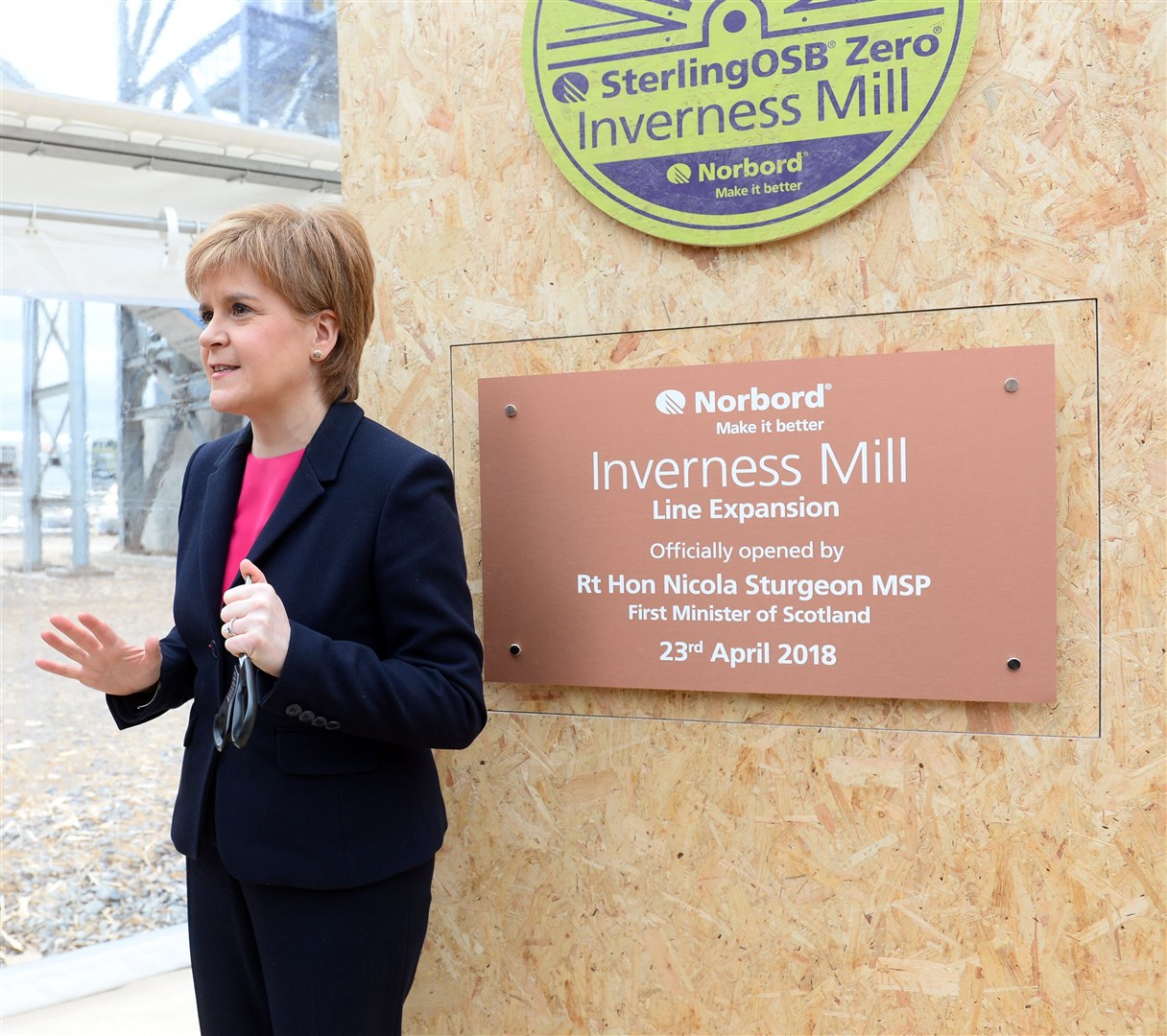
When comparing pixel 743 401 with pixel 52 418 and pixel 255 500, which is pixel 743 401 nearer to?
pixel 255 500

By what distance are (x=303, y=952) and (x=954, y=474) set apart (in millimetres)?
1028

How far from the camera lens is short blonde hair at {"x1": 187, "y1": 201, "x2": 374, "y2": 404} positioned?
1440mm

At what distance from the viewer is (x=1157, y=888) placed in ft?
4.98

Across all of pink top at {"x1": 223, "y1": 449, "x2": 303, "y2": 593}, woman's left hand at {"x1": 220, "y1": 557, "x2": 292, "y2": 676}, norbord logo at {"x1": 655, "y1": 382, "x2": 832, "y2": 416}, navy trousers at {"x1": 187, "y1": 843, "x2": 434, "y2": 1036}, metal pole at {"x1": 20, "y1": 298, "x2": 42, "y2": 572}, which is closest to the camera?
woman's left hand at {"x1": 220, "y1": 557, "x2": 292, "y2": 676}

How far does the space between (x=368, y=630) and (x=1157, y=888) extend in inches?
42.9

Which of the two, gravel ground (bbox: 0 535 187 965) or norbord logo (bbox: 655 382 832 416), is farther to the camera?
gravel ground (bbox: 0 535 187 965)

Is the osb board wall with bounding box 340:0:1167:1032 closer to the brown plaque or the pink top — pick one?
the brown plaque

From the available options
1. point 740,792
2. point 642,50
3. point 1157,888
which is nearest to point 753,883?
point 740,792

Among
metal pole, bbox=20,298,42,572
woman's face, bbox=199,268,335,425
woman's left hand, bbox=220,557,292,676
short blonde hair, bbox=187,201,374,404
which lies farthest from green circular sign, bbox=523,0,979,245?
metal pole, bbox=20,298,42,572

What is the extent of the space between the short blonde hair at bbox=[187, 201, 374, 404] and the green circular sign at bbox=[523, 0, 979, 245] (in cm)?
39

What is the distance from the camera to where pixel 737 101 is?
1.62 metres

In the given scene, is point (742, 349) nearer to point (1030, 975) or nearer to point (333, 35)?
point (1030, 975)

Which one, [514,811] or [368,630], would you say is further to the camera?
[514,811]

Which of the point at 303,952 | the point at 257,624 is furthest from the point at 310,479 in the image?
the point at 303,952
